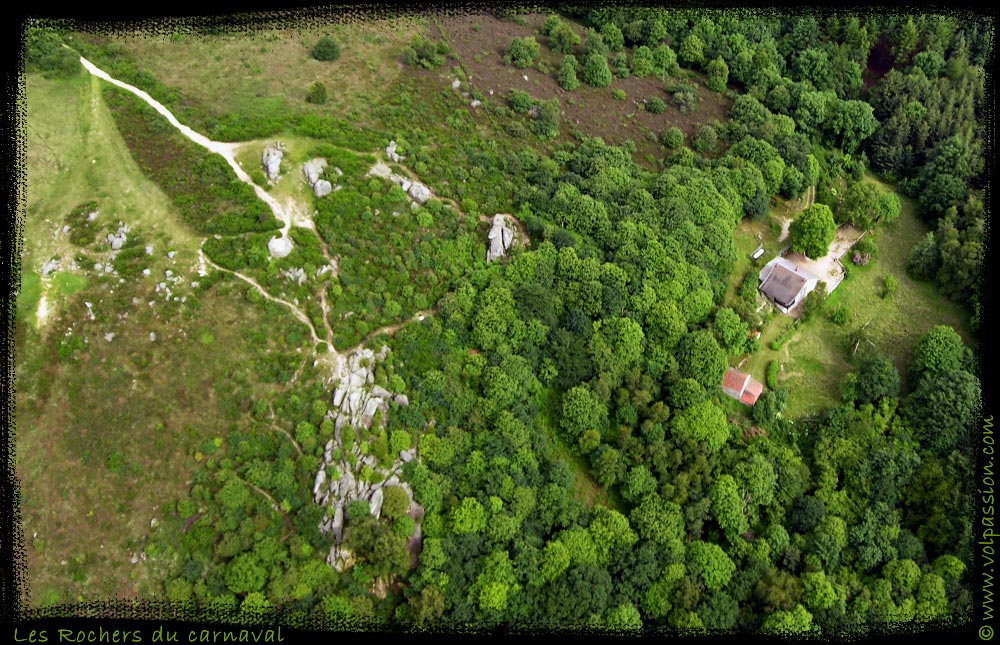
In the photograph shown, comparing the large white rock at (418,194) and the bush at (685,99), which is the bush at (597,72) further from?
the large white rock at (418,194)

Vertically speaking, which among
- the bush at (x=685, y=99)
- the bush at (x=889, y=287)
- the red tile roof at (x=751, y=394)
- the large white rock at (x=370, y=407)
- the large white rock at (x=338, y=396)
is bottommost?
the red tile roof at (x=751, y=394)

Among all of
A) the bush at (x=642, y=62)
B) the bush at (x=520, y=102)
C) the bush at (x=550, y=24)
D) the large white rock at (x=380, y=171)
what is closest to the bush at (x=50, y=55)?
the large white rock at (x=380, y=171)

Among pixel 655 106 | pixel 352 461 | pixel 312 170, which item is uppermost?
pixel 655 106

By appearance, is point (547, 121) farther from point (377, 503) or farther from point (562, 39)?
point (377, 503)

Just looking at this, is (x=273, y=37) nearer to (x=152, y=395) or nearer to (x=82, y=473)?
(x=152, y=395)

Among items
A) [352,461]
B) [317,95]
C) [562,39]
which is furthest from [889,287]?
[317,95]

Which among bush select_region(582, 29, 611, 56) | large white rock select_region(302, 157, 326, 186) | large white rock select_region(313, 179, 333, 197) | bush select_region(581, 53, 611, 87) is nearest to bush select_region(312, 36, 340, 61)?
large white rock select_region(302, 157, 326, 186)
